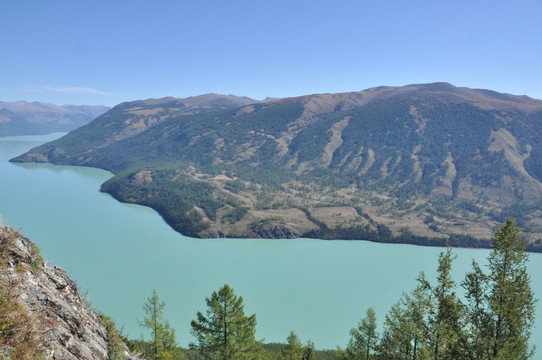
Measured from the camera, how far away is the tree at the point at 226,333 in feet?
69.2

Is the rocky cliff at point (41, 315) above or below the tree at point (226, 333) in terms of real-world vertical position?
above

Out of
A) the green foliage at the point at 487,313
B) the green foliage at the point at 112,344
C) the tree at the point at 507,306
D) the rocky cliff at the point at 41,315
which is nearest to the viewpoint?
the rocky cliff at the point at 41,315

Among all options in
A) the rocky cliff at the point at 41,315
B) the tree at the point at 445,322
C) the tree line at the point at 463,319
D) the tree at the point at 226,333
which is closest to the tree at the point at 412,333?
the tree line at the point at 463,319

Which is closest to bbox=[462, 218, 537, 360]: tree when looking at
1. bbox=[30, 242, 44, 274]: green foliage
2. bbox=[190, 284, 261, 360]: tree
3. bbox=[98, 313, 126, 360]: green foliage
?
bbox=[190, 284, 261, 360]: tree

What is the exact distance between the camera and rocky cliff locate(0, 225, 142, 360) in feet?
27.8

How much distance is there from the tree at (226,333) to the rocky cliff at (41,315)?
8.13m

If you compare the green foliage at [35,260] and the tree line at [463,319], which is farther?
the tree line at [463,319]

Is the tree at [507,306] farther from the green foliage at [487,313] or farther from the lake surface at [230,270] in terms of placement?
the lake surface at [230,270]

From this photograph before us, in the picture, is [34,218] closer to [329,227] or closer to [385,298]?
[329,227]

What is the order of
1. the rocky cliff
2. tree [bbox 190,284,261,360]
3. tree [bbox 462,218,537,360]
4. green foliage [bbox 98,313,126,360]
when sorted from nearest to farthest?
the rocky cliff
green foliage [bbox 98,313,126,360]
tree [bbox 462,218,537,360]
tree [bbox 190,284,261,360]

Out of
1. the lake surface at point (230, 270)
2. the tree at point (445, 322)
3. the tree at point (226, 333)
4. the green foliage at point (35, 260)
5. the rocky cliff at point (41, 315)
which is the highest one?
the green foliage at point (35, 260)

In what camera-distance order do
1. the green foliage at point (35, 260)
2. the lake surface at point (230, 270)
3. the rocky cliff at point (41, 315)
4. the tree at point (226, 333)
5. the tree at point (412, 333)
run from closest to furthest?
1. the rocky cliff at point (41, 315)
2. the green foliage at point (35, 260)
3. the tree at point (412, 333)
4. the tree at point (226, 333)
5. the lake surface at point (230, 270)

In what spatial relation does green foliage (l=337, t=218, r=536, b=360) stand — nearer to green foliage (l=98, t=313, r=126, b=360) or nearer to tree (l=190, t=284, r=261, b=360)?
tree (l=190, t=284, r=261, b=360)

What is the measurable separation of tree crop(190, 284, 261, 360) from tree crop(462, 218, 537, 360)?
12925 mm
